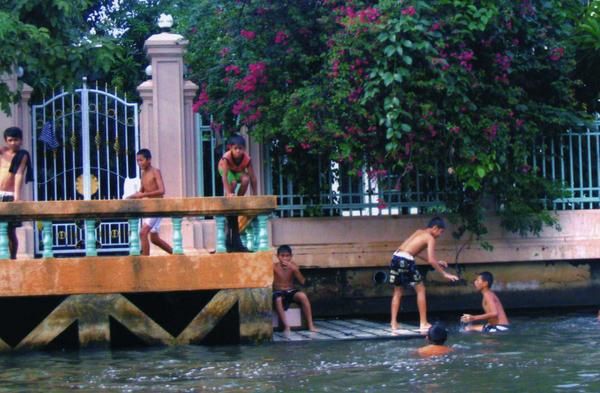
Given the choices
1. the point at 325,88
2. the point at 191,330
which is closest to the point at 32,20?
the point at 325,88

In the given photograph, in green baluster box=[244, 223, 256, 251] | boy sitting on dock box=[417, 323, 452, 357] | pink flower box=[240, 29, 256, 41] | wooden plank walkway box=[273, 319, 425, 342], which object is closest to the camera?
boy sitting on dock box=[417, 323, 452, 357]

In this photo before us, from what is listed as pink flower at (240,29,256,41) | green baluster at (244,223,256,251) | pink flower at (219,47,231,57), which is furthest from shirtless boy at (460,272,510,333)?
pink flower at (219,47,231,57)

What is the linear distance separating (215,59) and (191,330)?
14.2ft

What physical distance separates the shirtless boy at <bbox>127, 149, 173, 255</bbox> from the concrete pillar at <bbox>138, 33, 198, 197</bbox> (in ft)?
2.45

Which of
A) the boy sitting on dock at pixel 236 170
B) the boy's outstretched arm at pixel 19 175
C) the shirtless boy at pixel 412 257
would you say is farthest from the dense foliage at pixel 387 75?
the boy's outstretched arm at pixel 19 175

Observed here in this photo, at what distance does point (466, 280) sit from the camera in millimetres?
15781

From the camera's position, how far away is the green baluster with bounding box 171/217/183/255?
41.2 ft


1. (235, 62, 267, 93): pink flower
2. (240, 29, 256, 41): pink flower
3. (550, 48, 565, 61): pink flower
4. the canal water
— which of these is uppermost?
(240, 29, 256, 41): pink flower

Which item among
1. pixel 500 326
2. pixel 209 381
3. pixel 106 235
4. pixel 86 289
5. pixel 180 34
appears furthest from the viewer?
pixel 180 34

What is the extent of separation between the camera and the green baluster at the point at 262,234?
1268 centimetres

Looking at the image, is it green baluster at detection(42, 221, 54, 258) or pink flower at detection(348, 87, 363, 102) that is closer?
green baluster at detection(42, 221, 54, 258)

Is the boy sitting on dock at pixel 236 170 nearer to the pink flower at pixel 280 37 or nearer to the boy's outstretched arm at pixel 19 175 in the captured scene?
the pink flower at pixel 280 37

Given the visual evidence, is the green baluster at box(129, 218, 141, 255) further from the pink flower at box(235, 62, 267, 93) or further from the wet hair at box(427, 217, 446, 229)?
the wet hair at box(427, 217, 446, 229)

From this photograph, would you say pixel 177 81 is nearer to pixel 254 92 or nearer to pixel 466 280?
pixel 254 92
